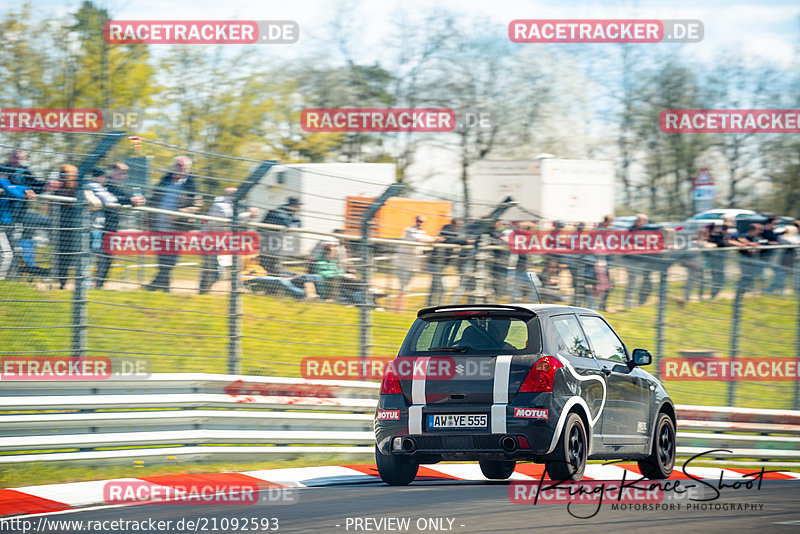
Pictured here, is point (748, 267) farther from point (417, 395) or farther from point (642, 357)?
point (417, 395)

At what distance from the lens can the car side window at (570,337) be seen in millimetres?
8891

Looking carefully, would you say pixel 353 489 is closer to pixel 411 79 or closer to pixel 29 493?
pixel 29 493

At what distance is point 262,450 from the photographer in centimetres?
1038

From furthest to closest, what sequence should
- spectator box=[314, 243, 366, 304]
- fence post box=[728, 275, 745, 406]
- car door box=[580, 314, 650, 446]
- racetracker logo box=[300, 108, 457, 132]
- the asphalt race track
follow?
racetracker logo box=[300, 108, 457, 132] → fence post box=[728, 275, 745, 406] → spectator box=[314, 243, 366, 304] → car door box=[580, 314, 650, 446] → the asphalt race track

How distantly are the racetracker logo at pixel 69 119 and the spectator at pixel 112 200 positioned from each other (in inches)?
436

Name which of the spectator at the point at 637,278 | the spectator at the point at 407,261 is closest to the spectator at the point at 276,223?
the spectator at the point at 407,261

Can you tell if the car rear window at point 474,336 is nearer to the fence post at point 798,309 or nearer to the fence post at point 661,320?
Answer: the fence post at point 661,320

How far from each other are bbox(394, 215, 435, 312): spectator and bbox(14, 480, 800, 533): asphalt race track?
173 inches

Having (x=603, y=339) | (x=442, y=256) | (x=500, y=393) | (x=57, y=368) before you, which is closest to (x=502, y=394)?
(x=500, y=393)

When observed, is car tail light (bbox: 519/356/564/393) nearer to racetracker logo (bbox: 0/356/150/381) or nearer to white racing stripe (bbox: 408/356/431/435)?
white racing stripe (bbox: 408/356/431/435)

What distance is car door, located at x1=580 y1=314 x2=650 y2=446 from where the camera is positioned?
30.7 feet

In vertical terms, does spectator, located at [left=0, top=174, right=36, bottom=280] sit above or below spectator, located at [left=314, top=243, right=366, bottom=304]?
above

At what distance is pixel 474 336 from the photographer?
8.91 m
